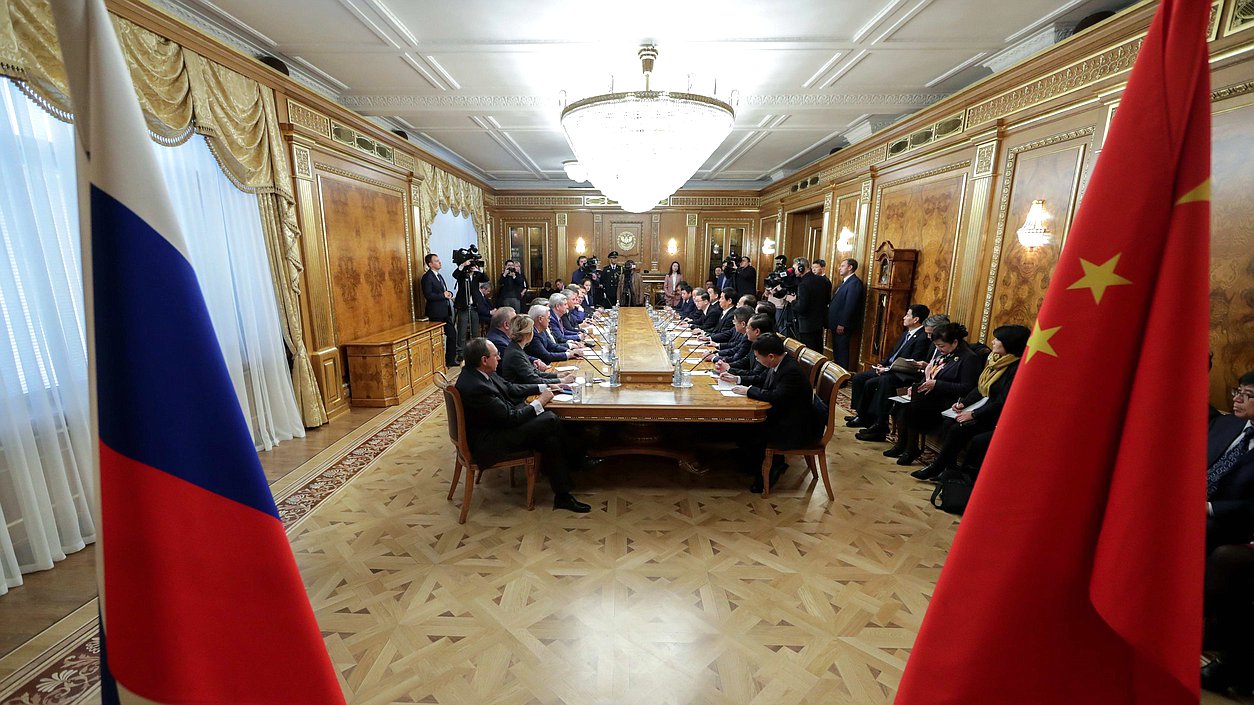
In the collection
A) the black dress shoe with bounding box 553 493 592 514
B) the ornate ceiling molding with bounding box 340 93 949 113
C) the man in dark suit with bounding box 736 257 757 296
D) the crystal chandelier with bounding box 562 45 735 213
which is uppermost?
the ornate ceiling molding with bounding box 340 93 949 113

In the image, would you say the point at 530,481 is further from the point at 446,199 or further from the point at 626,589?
the point at 446,199

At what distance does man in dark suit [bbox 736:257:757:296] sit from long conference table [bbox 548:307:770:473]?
625 centimetres

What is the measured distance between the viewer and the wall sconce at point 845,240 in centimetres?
730

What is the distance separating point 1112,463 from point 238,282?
5.22 m

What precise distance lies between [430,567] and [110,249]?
247 cm

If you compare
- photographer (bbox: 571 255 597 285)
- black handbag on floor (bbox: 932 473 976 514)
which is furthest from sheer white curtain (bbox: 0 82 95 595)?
photographer (bbox: 571 255 597 285)

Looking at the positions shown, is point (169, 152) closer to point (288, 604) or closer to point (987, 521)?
point (288, 604)

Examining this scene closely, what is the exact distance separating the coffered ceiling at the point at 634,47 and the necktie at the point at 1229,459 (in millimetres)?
2987

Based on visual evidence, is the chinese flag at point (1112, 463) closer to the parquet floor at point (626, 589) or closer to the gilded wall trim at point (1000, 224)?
the parquet floor at point (626, 589)

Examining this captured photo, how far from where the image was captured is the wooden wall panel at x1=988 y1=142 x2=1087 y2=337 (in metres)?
3.80

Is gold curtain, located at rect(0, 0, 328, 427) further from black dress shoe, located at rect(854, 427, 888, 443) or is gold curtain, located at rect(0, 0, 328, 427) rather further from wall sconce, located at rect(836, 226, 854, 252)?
wall sconce, located at rect(836, 226, 854, 252)

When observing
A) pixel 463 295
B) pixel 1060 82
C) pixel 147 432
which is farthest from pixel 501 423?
pixel 463 295

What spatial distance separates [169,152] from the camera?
3.48 metres

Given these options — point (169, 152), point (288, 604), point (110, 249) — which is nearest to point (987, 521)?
point (288, 604)
